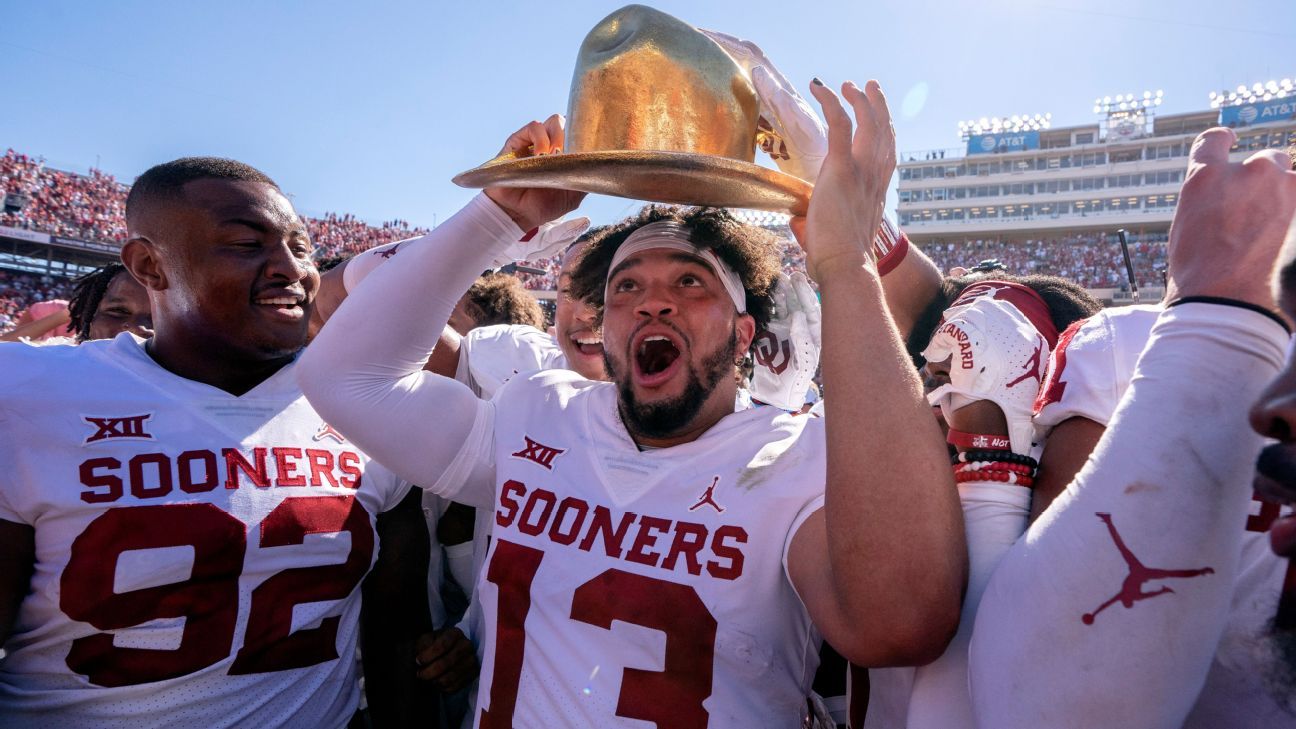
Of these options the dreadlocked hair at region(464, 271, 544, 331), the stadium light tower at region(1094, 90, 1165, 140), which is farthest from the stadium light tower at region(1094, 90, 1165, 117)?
the dreadlocked hair at region(464, 271, 544, 331)

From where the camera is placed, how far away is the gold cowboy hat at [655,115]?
1445 millimetres

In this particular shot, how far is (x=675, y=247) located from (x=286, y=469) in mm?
1230

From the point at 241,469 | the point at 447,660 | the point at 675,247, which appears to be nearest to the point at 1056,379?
the point at 675,247

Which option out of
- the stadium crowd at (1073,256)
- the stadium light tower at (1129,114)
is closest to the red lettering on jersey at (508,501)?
the stadium crowd at (1073,256)

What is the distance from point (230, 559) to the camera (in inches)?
68.6

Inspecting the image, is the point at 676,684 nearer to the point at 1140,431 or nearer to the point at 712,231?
the point at 1140,431

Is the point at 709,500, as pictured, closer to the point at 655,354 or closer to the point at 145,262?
the point at 655,354

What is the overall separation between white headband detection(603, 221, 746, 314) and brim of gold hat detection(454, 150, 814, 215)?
1.26ft

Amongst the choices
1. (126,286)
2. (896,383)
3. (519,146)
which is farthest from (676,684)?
(126,286)

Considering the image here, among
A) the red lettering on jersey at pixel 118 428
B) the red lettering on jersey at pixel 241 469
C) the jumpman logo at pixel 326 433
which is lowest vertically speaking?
the red lettering on jersey at pixel 241 469

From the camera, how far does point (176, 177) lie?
2.08 metres

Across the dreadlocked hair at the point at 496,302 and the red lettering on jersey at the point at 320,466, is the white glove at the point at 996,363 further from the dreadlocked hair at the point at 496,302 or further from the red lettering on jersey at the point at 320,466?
the dreadlocked hair at the point at 496,302

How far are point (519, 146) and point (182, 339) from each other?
3.72 ft

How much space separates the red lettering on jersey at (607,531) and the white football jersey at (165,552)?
2.48 feet
